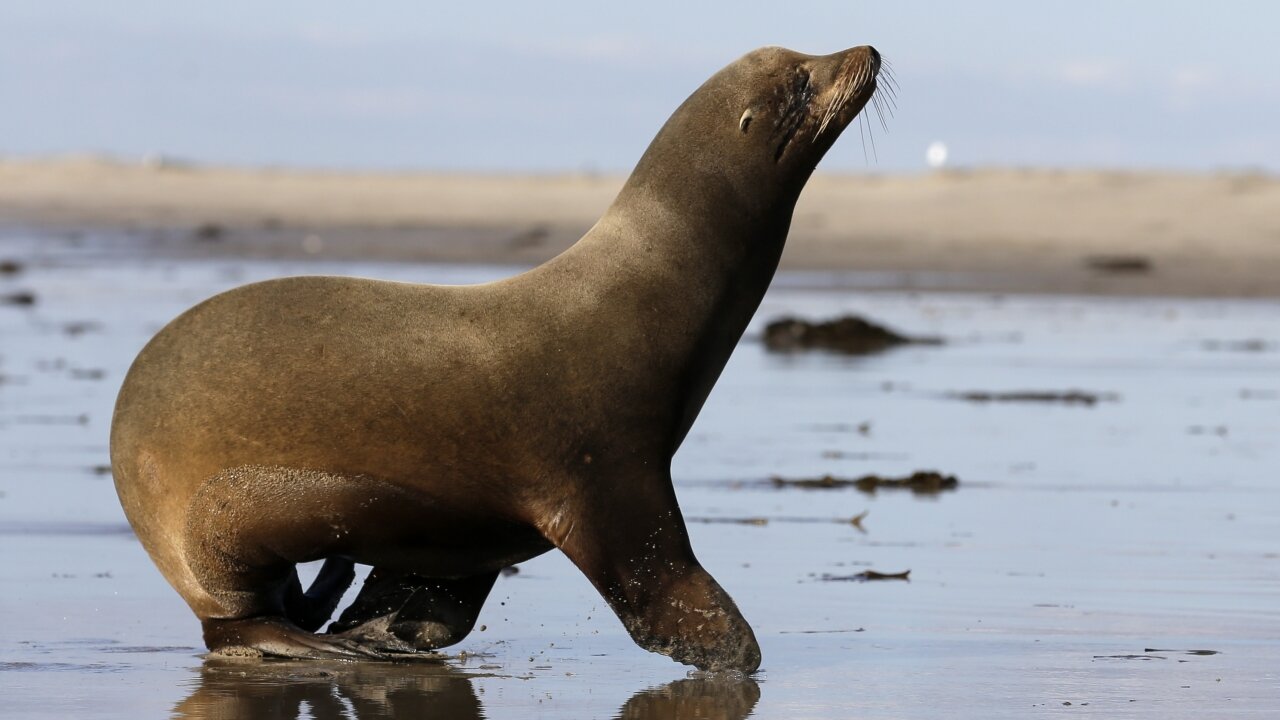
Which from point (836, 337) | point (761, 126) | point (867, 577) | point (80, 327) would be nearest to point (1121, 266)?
point (836, 337)

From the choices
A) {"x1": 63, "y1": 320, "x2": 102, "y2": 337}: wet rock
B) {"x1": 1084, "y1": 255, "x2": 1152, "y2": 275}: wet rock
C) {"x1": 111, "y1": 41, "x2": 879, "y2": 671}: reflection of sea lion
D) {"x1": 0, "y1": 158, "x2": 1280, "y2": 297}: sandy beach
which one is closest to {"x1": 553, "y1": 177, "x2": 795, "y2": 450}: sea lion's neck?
{"x1": 111, "y1": 41, "x2": 879, "y2": 671}: reflection of sea lion

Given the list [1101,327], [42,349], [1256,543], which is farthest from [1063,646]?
[1101,327]

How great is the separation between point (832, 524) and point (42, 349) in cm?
953

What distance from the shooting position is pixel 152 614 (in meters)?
6.97

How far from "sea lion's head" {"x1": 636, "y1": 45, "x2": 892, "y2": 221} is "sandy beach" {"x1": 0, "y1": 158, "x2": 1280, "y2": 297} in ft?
65.2

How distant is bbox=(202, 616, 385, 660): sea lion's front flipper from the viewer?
249 inches

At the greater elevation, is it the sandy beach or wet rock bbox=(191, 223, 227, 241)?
the sandy beach

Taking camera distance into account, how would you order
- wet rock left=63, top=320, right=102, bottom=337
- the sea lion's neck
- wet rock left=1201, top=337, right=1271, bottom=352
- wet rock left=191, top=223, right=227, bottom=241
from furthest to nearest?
wet rock left=191, top=223, right=227, bottom=241
wet rock left=63, top=320, right=102, bottom=337
wet rock left=1201, top=337, right=1271, bottom=352
the sea lion's neck

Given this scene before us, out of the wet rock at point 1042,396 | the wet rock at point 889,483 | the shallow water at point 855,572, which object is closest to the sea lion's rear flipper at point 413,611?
the shallow water at point 855,572

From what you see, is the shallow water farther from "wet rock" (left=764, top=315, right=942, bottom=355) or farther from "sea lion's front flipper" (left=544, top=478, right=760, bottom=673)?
"wet rock" (left=764, top=315, right=942, bottom=355)

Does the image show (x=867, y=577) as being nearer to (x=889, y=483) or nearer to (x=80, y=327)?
(x=889, y=483)

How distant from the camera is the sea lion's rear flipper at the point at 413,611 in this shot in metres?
6.46

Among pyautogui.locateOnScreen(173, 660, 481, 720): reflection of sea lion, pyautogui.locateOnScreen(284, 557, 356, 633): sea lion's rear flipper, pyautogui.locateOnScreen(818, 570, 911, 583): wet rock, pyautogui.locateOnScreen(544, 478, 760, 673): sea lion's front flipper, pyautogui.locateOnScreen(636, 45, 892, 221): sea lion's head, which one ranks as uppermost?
pyautogui.locateOnScreen(636, 45, 892, 221): sea lion's head

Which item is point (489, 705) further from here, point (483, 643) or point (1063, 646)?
point (1063, 646)
